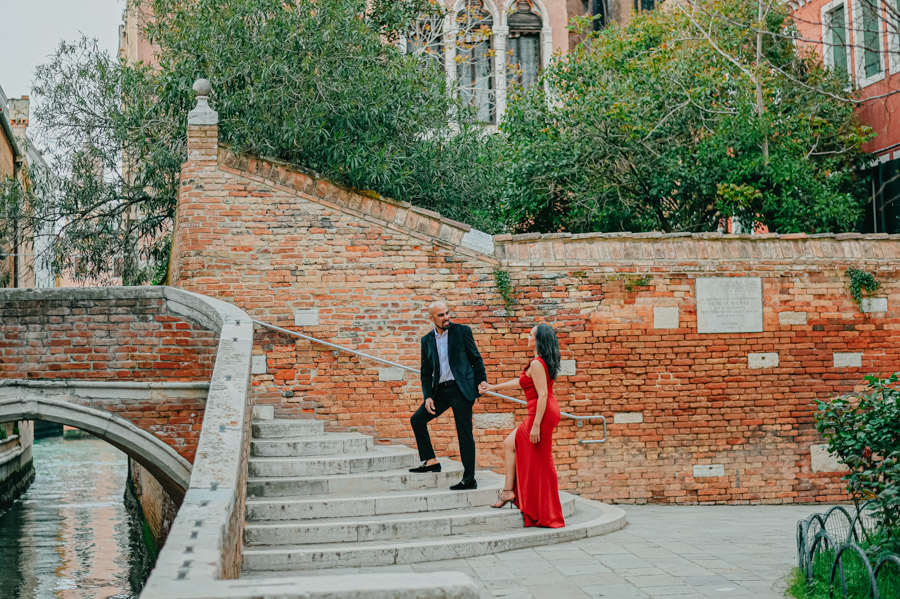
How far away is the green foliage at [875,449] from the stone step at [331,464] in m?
3.67

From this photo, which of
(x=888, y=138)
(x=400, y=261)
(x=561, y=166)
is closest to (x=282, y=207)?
(x=400, y=261)

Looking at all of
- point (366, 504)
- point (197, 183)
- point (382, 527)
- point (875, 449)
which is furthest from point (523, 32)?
point (875, 449)

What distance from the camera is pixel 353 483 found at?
7875mm

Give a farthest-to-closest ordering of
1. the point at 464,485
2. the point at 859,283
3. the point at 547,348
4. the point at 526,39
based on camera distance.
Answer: the point at 526,39, the point at 859,283, the point at 464,485, the point at 547,348

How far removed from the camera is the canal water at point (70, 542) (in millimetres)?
13445

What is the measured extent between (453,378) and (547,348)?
88 cm

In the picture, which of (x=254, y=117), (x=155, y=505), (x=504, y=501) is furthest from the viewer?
(x=155, y=505)

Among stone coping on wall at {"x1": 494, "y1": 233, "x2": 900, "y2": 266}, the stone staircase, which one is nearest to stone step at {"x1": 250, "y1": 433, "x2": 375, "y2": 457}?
the stone staircase

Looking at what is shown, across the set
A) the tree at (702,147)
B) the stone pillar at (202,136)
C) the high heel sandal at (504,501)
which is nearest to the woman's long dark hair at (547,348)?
the high heel sandal at (504,501)

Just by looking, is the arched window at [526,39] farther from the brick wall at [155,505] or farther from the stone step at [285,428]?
the stone step at [285,428]

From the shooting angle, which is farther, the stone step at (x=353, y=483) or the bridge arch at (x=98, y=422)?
the bridge arch at (x=98, y=422)

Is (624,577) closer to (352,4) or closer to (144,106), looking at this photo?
(352,4)

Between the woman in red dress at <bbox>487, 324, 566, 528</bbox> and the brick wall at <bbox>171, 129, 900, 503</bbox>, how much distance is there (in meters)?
2.72

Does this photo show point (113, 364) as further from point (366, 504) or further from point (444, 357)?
point (444, 357)
